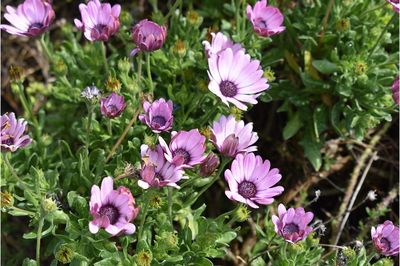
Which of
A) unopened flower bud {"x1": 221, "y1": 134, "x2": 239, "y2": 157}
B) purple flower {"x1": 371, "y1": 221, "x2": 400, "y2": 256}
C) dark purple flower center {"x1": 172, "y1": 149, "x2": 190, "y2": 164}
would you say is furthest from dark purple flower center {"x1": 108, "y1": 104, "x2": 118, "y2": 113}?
purple flower {"x1": 371, "y1": 221, "x2": 400, "y2": 256}

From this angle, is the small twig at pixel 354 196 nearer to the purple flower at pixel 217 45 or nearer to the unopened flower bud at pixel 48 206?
the purple flower at pixel 217 45

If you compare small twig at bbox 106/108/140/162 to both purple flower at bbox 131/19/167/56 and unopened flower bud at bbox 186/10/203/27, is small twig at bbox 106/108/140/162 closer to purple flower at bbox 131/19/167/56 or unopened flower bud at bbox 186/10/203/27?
purple flower at bbox 131/19/167/56

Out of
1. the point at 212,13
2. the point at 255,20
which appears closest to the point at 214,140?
the point at 255,20

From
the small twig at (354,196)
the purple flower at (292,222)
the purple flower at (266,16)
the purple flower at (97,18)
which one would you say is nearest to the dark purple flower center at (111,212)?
the purple flower at (292,222)

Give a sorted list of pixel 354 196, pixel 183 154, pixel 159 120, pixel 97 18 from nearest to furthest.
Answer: pixel 183 154, pixel 159 120, pixel 97 18, pixel 354 196

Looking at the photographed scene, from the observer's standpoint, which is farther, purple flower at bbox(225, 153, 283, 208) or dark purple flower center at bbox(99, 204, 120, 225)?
purple flower at bbox(225, 153, 283, 208)

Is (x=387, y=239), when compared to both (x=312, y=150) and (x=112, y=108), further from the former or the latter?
(x=112, y=108)

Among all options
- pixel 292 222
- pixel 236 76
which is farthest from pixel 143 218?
pixel 236 76
